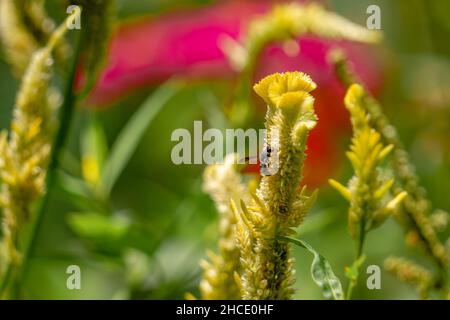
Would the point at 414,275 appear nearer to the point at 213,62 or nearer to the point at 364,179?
the point at 364,179

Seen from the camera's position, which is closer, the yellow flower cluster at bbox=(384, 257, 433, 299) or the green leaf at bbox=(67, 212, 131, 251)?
the yellow flower cluster at bbox=(384, 257, 433, 299)

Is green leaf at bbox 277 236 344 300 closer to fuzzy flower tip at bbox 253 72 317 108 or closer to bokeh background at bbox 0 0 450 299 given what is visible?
fuzzy flower tip at bbox 253 72 317 108

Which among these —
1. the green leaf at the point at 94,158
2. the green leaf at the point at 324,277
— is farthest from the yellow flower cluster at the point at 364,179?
the green leaf at the point at 94,158

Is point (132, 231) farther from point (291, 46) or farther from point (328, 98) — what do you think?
point (328, 98)

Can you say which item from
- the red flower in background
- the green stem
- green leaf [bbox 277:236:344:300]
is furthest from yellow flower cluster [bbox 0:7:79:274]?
the red flower in background

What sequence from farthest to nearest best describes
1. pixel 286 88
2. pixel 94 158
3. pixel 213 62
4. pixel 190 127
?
pixel 190 127, pixel 213 62, pixel 94 158, pixel 286 88

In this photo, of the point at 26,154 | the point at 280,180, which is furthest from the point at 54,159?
the point at 280,180
